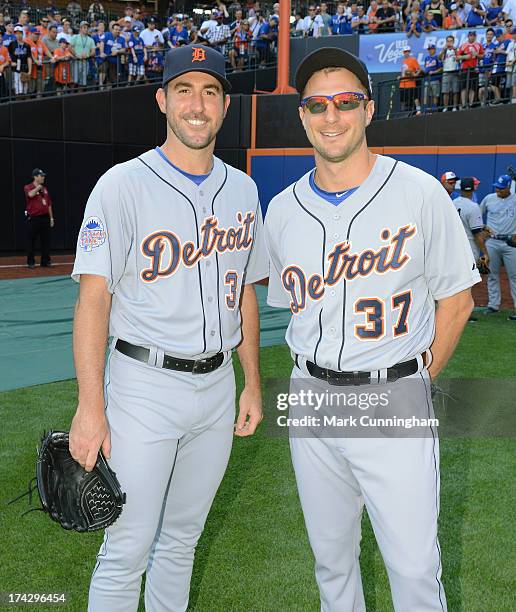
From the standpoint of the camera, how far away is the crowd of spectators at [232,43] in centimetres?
1752

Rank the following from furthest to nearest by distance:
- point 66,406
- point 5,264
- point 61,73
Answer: point 61,73, point 5,264, point 66,406

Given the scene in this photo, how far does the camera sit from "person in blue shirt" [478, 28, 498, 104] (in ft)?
55.1

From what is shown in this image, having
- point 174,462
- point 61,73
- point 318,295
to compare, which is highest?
point 61,73

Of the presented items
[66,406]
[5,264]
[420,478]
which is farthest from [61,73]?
[420,478]

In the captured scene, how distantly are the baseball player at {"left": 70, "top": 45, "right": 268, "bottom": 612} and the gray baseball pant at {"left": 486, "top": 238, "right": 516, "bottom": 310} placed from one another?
331 inches

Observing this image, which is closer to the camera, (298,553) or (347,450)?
(347,450)

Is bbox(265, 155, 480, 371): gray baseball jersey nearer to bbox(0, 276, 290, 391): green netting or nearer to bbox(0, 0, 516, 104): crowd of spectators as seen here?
bbox(0, 276, 290, 391): green netting

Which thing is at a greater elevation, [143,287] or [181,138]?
[181,138]

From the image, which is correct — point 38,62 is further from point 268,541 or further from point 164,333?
point 164,333

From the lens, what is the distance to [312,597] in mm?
3637

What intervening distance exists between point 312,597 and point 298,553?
424 millimetres

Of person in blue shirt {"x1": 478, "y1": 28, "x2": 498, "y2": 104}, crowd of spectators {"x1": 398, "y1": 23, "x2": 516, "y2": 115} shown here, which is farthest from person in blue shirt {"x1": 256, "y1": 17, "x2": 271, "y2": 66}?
person in blue shirt {"x1": 478, "y1": 28, "x2": 498, "y2": 104}

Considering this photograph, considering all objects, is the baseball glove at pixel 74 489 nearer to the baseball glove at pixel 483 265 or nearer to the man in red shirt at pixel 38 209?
the baseball glove at pixel 483 265

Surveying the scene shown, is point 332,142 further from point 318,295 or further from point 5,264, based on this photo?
point 5,264
